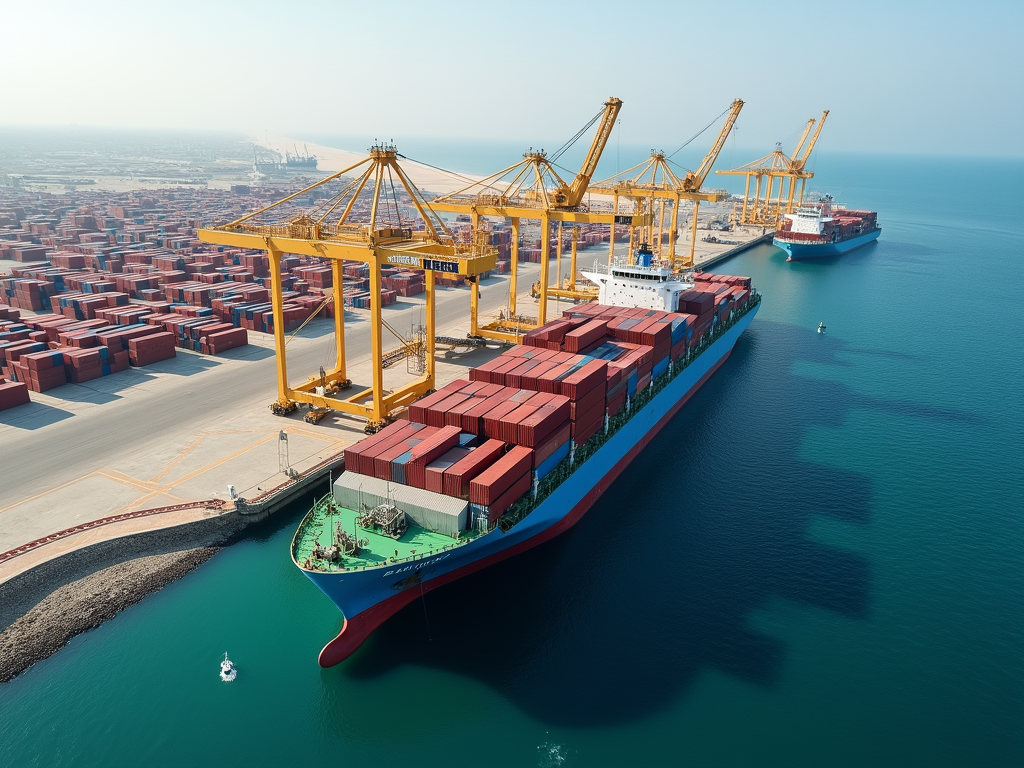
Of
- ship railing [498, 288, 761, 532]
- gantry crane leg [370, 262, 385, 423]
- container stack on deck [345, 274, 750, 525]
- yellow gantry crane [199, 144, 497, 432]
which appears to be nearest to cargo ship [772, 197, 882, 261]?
ship railing [498, 288, 761, 532]

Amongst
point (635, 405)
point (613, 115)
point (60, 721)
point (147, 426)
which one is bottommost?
point (60, 721)

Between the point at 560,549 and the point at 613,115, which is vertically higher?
the point at 613,115

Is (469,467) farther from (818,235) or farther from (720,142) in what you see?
(818,235)

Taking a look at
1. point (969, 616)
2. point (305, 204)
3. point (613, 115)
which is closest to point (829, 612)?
point (969, 616)

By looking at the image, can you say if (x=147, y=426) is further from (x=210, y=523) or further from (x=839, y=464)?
(x=839, y=464)

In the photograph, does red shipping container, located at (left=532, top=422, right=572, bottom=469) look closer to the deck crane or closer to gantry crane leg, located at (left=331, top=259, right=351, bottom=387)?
gantry crane leg, located at (left=331, top=259, right=351, bottom=387)

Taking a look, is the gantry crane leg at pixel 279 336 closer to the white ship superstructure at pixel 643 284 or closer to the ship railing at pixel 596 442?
the ship railing at pixel 596 442

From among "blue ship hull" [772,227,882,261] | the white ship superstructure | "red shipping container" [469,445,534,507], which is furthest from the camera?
"blue ship hull" [772,227,882,261]
